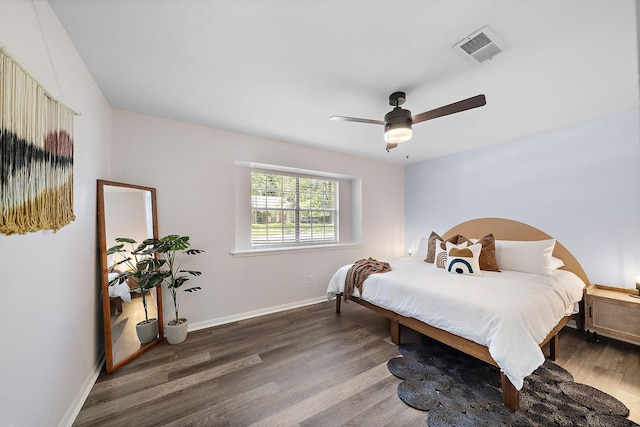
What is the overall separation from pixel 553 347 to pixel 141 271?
3979mm

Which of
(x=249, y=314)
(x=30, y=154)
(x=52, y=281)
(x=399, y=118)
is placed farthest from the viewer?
(x=249, y=314)

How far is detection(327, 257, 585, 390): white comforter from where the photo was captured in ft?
5.38

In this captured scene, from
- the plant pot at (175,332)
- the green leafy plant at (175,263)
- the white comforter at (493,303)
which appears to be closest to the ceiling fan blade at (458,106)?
the white comforter at (493,303)

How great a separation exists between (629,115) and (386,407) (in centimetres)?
387

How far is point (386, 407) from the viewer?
67.0 inches

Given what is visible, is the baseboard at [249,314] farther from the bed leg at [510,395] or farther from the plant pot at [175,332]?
the bed leg at [510,395]

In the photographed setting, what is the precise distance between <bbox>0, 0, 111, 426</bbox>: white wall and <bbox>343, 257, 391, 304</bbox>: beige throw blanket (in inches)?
98.2

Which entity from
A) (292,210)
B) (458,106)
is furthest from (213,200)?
(458,106)

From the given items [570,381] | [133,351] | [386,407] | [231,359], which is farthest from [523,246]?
[133,351]

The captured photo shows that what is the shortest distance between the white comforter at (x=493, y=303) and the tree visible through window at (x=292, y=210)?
162cm

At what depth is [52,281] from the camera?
1.40 metres

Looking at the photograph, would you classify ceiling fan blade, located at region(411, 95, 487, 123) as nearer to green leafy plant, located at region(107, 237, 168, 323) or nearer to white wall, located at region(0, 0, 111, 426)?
white wall, located at region(0, 0, 111, 426)

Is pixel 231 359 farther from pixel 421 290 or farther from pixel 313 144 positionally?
pixel 313 144

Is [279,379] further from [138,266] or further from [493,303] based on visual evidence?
[493,303]
